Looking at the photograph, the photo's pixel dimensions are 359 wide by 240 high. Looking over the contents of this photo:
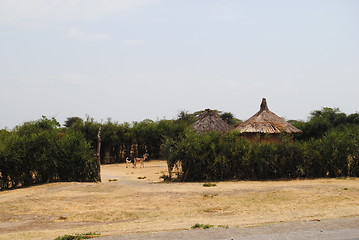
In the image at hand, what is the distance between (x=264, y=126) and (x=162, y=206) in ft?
53.6

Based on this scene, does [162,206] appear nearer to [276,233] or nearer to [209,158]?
[276,233]

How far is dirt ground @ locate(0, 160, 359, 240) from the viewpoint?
10.4 metres

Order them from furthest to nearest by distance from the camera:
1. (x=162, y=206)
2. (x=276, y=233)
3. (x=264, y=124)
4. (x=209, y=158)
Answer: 1. (x=264, y=124)
2. (x=209, y=158)
3. (x=162, y=206)
4. (x=276, y=233)

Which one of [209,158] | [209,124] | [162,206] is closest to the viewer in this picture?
[162,206]

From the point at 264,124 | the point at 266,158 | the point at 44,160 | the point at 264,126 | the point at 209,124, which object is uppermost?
the point at 209,124

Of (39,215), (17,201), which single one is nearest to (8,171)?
(17,201)

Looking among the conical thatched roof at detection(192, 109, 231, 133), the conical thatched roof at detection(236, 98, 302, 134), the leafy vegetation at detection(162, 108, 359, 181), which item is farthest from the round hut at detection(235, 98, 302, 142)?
the conical thatched roof at detection(192, 109, 231, 133)

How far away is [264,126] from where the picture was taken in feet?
94.1

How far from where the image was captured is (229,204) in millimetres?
13531

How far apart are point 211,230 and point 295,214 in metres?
3.09

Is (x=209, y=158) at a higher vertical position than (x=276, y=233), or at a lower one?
higher

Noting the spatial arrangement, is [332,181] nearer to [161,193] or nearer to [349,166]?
[349,166]

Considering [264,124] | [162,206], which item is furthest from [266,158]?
[264,124]

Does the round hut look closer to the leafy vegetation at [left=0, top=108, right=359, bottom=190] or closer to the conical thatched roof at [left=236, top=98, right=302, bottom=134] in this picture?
Result: the conical thatched roof at [left=236, top=98, right=302, bottom=134]
